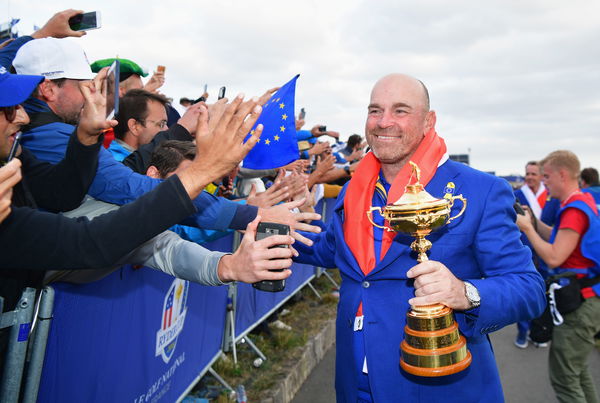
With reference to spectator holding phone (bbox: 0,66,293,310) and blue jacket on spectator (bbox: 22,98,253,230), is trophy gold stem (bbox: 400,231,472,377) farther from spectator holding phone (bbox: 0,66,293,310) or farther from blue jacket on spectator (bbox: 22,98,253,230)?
blue jacket on spectator (bbox: 22,98,253,230)

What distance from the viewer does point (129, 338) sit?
8.73ft

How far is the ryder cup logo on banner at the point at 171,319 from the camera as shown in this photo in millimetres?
3127

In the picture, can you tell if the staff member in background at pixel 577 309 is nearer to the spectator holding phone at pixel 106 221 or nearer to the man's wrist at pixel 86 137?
the spectator holding phone at pixel 106 221

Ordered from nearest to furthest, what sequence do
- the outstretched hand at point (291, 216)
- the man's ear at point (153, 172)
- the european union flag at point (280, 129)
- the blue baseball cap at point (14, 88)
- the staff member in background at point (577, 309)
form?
the blue baseball cap at point (14, 88)
the outstretched hand at point (291, 216)
the man's ear at point (153, 172)
the european union flag at point (280, 129)
the staff member in background at point (577, 309)

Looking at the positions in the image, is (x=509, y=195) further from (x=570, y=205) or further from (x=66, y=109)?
(x=66, y=109)

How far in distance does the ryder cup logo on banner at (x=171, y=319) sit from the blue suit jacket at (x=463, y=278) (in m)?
1.44

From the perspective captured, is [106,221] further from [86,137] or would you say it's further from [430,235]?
[430,235]

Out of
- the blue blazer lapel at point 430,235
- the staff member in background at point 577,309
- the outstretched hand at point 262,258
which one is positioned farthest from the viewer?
the staff member in background at point 577,309

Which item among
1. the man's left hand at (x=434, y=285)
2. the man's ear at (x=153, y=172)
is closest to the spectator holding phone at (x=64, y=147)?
the man's ear at (x=153, y=172)

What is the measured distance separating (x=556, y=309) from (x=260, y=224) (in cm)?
338

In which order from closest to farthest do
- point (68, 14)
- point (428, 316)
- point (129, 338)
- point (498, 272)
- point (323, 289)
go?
point (428, 316) → point (498, 272) → point (129, 338) → point (68, 14) → point (323, 289)

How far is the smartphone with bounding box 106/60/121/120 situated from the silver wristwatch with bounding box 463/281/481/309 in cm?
175

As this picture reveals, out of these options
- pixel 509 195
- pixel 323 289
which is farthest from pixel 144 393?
pixel 323 289

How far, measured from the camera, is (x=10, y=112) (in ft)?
6.40
